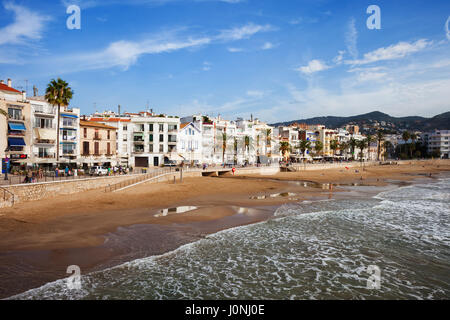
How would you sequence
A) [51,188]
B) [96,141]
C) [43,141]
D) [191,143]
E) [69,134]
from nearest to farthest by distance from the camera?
[51,188] < [43,141] < [69,134] < [96,141] < [191,143]

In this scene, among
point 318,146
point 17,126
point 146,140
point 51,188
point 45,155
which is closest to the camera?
point 51,188

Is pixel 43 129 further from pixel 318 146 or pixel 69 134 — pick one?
pixel 318 146

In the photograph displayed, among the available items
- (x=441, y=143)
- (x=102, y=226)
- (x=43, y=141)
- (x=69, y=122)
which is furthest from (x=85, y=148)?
(x=441, y=143)

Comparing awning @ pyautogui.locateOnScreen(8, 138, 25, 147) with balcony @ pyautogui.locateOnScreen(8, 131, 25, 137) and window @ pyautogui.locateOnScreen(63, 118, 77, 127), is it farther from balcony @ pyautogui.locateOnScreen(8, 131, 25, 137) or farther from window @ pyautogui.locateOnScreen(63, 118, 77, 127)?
window @ pyautogui.locateOnScreen(63, 118, 77, 127)

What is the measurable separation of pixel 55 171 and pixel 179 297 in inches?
1122

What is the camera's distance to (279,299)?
34.3ft

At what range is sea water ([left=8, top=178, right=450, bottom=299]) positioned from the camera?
10.9 metres

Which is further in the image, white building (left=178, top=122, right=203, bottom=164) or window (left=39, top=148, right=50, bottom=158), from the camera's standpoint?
white building (left=178, top=122, right=203, bottom=164)

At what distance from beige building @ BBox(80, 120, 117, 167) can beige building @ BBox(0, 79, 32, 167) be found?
8.24 metres

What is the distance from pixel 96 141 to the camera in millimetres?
49406

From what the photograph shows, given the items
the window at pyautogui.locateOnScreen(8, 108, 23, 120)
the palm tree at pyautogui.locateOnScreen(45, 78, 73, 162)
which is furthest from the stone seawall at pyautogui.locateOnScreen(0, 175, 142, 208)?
the window at pyautogui.locateOnScreen(8, 108, 23, 120)

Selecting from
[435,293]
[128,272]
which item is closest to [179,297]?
[128,272]

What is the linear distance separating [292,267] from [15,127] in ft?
135
